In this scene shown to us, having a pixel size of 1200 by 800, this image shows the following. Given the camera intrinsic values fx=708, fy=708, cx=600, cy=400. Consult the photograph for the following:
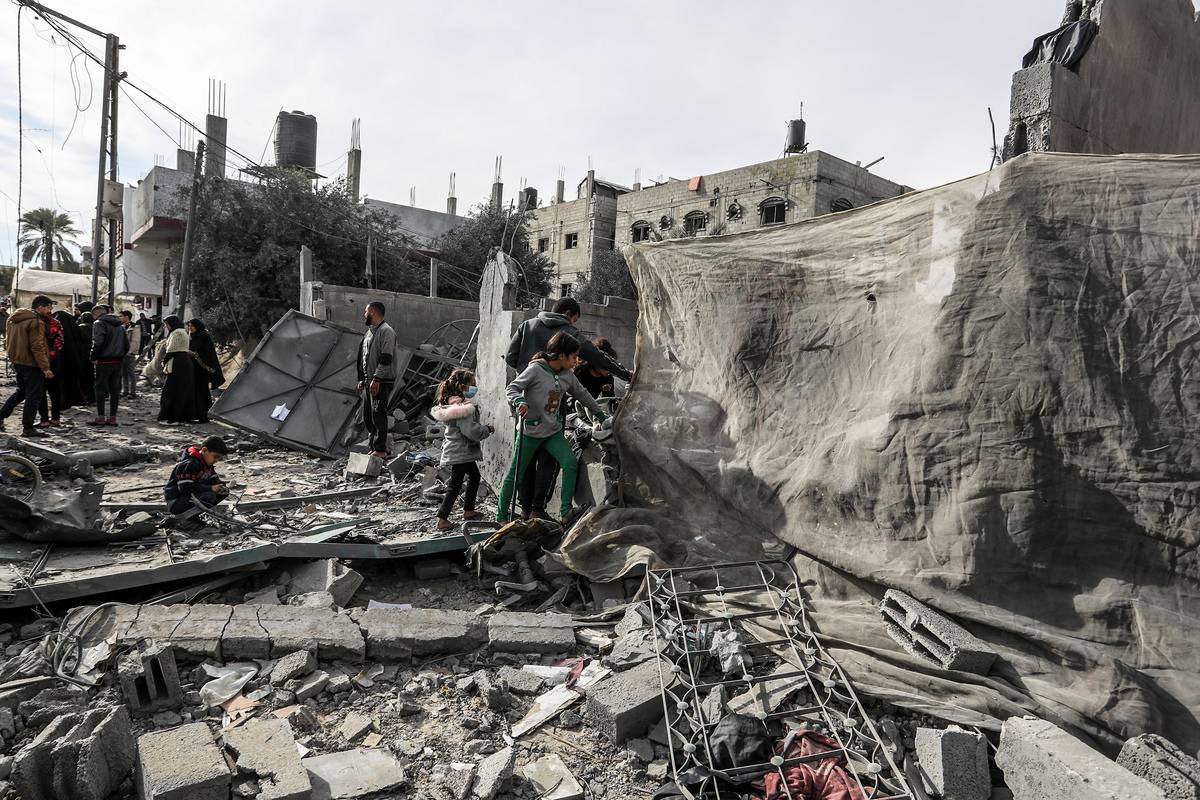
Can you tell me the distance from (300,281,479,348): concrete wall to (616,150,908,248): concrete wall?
37.2 ft

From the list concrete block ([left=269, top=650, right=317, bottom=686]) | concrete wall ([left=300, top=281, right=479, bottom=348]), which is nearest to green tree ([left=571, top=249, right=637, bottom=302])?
concrete wall ([left=300, top=281, right=479, bottom=348])

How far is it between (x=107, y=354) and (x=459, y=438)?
20.1 feet

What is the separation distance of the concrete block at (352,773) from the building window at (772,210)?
2299 centimetres

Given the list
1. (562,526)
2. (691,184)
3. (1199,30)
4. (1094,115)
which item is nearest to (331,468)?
(562,526)

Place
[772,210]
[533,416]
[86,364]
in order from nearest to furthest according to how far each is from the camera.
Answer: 1. [533,416]
2. [86,364]
3. [772,210]

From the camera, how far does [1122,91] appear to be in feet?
21.0

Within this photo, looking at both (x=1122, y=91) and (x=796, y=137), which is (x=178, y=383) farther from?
(x=796, y=137)

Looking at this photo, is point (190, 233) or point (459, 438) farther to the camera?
point (190, 233)

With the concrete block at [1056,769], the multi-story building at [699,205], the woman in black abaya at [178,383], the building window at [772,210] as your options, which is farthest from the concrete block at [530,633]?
the building window at [772,210]

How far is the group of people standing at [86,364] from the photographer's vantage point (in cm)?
732

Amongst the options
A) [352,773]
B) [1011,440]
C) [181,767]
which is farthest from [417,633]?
[1011,440]

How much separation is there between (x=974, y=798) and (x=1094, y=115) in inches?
235

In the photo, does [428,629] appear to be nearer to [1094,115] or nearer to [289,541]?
[289,541]

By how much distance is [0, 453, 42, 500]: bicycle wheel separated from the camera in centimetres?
482
